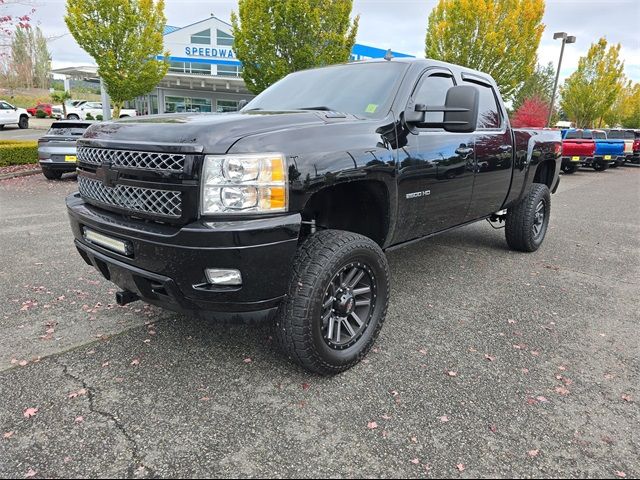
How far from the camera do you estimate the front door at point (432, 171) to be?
130 inches

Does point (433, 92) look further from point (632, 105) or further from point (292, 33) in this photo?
point (632, 105)

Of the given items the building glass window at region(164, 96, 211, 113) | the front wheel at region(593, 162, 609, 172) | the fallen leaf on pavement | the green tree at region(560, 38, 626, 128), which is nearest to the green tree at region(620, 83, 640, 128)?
the green tree at region(560, 38, 626, 128)

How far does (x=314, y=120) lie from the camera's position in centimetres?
285

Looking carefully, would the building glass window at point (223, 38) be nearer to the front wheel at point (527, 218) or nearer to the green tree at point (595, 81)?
the green tree at point (595, 81)

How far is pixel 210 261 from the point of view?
2.34 m

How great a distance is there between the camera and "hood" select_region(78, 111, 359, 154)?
2.35m

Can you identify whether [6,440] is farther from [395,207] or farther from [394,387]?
[395,207]

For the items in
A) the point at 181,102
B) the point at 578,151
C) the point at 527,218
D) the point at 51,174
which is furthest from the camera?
the point at 181,102

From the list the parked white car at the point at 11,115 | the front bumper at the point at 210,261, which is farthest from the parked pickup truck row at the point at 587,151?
the parked white car at the point at 11,115

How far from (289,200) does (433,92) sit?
1977mm

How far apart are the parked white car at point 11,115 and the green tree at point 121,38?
1488 centimetres

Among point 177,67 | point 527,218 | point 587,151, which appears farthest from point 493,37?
point 177,67

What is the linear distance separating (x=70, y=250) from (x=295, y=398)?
4.02m

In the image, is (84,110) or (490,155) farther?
(84,110)
